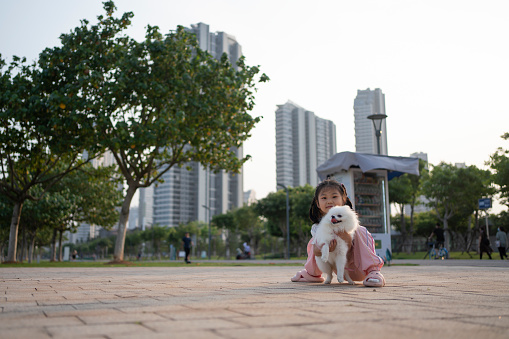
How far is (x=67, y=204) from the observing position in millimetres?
30922

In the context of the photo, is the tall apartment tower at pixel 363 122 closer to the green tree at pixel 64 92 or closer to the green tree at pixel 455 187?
the green tree at pixel 455 187

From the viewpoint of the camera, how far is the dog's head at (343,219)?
504 centimetres

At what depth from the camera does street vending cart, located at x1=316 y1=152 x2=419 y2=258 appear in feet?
51.0

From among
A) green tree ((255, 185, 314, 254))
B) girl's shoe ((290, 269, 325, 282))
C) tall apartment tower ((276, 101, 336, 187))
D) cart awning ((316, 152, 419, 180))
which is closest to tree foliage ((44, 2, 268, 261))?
cart awning ((316, 152, 419, 180))

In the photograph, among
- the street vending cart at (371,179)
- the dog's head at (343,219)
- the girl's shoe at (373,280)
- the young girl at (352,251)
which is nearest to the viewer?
the dog's head at (343,219)

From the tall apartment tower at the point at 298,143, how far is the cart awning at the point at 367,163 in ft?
325

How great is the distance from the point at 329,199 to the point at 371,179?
1139 cm

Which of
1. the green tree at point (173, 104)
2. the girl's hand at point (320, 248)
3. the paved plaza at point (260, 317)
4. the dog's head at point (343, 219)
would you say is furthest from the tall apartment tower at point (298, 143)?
the paved plaza at point (260, 317)

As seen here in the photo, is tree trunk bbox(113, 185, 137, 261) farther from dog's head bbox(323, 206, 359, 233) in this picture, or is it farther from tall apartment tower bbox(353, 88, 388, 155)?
tall apartment tower bbox(353, 88, 388, 155)

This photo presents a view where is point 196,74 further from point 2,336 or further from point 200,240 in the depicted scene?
point 200,240

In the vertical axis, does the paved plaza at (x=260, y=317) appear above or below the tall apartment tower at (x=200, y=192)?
below

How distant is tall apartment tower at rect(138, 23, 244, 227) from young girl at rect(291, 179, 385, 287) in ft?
435

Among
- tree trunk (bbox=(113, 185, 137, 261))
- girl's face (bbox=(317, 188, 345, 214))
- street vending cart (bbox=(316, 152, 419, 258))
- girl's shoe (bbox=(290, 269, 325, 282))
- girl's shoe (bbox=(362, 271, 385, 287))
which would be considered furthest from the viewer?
tree trunk (bbox=(113, 185, 137, 261))

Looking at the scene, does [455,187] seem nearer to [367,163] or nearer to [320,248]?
[367,163]
